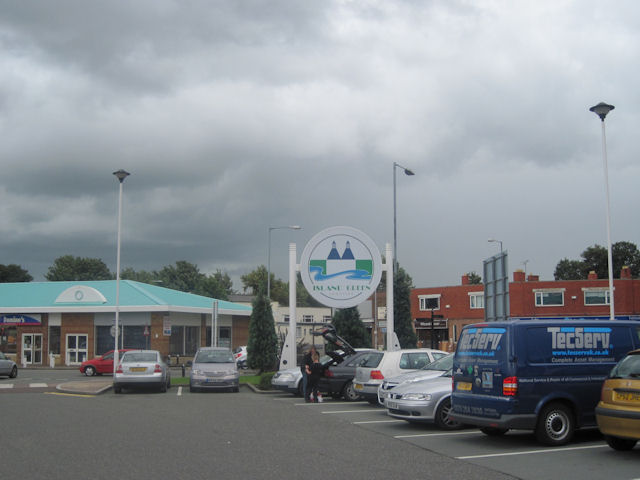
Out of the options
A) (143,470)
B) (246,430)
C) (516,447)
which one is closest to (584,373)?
(516,447)

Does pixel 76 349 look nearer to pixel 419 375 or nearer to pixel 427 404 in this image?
pixel 419 375

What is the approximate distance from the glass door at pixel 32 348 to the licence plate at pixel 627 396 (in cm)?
4544

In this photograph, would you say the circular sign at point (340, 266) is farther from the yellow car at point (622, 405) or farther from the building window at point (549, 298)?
the building window at point (549, 298)

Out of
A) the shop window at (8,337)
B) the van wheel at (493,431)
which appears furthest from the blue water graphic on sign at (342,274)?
the shop window at (8,337)

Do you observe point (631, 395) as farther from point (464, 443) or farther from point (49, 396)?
point (49, 396)

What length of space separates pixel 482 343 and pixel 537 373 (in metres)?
1.00

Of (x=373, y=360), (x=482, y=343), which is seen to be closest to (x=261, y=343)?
(x=373, y=360)

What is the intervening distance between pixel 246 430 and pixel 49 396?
11.3 meters

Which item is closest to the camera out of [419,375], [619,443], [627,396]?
[627,396]

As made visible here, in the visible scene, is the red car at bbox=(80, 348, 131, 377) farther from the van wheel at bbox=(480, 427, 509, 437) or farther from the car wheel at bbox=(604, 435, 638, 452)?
the car wheel at bbox=(604, 435, 638, 452)

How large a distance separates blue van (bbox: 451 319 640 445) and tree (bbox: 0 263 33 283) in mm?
94691

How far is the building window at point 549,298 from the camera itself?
57.2 meters

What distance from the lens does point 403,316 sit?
113 ft

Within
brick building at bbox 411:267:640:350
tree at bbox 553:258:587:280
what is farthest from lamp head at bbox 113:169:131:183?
tree at bbox 553:258:587:280
